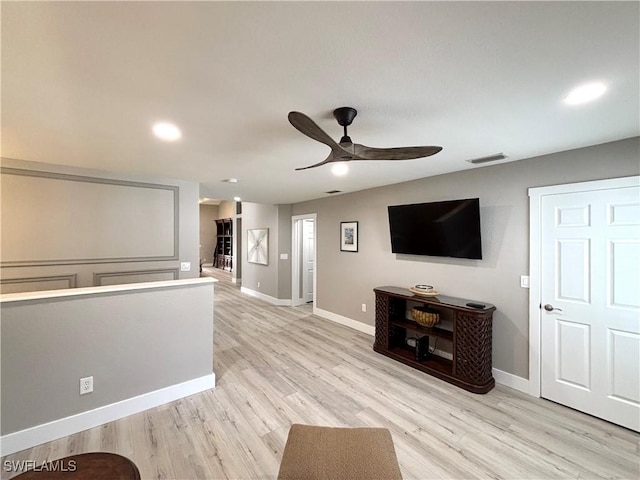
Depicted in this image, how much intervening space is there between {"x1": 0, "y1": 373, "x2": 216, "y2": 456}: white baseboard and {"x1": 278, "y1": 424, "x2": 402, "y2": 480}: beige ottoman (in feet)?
5.38

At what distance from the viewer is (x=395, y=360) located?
3410mm

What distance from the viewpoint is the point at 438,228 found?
3.29 m

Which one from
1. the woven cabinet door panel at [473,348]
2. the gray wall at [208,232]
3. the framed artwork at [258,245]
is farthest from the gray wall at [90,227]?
the gray wall at [208,232]

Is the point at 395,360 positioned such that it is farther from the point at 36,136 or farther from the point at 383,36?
the point at 36,136

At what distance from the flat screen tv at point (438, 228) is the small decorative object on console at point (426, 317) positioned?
695 millimetres

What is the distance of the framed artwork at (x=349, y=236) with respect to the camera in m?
4.55

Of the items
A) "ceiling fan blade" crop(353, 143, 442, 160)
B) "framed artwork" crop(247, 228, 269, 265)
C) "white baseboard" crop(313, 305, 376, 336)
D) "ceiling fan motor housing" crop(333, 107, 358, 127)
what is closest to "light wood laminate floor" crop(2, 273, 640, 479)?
→ "white baseboard" crop(313, 305, 376, 336)

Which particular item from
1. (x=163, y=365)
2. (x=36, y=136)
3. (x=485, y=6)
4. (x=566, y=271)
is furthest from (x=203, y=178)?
(x=566, y=271)

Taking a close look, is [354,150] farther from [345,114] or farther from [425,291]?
[425,291]

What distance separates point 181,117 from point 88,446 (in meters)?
2.43

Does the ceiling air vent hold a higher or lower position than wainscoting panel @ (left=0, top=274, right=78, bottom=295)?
higher

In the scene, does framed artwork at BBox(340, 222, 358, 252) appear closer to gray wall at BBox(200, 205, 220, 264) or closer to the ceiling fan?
the ceiling fan

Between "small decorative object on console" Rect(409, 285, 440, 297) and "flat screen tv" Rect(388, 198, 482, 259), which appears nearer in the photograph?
"flat screen tv" Rect(388, 198, 482, 259)

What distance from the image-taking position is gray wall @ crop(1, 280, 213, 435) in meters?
1.94
